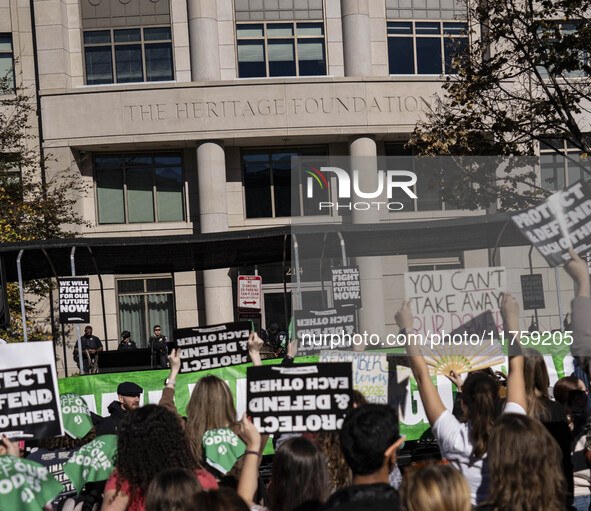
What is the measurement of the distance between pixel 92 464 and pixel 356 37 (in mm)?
22339

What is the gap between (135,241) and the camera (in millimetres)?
12828

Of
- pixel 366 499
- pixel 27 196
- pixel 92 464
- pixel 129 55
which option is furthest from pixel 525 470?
pixel 129 55

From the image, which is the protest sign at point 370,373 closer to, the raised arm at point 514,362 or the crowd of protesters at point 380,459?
the crowd of protesters at point 380,459

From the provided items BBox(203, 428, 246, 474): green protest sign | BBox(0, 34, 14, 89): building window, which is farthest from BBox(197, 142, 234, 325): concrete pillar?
BBox(203, 428, 246, 474): green protest sign

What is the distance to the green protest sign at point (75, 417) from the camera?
6.63 metres

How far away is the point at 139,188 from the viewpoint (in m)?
26.3

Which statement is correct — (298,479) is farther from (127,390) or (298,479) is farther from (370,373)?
(127,390)

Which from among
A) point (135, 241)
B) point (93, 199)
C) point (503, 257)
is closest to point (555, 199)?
point (503, 257)

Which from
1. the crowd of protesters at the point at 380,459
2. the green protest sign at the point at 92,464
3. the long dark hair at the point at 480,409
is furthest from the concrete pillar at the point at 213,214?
the long dark hair at the point at 480,409

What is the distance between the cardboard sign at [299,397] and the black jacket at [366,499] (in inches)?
58.4

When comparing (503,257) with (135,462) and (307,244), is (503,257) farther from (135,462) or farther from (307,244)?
(135,462)

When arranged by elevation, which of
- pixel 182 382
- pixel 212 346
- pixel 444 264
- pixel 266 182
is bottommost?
pixel 182 382

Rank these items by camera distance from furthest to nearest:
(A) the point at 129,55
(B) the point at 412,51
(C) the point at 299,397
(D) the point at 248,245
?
(B) the point at 412,51 < (A) the point at 129,55 < (D) the point at 248,245 < (C) the point at 299,397

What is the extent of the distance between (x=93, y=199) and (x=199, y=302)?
4943 millimetres
